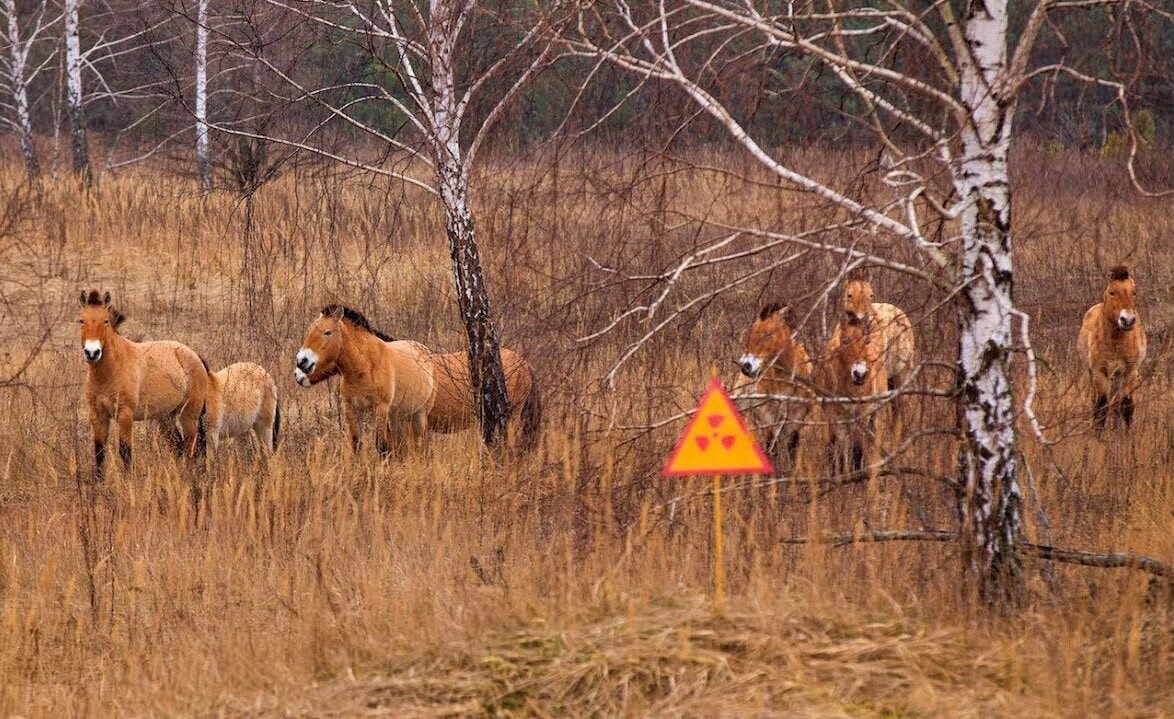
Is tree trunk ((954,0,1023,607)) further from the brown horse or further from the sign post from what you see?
the brown horse

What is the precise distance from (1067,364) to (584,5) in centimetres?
979

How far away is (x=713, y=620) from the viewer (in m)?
6.62

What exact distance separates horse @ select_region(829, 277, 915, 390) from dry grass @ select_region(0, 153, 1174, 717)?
0.23 m

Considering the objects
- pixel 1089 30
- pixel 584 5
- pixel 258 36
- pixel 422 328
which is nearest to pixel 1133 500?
pixel 1089 30

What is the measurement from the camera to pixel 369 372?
482 inches

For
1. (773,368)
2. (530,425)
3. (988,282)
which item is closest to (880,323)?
(988,282)

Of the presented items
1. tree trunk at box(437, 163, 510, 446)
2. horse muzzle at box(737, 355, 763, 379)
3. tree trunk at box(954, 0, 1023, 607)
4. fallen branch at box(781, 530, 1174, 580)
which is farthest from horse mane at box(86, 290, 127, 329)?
tree trunk at box(954, 0, 1023, 607)

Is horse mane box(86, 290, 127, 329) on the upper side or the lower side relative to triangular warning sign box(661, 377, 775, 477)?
upper

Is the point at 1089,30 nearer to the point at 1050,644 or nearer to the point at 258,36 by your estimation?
the point at 1050,644

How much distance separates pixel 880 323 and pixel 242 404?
7650 millimetres

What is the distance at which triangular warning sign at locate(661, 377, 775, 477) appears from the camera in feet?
21.9

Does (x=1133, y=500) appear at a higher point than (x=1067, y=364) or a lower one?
lower

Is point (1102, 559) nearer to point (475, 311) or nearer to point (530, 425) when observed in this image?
point (475, 311)

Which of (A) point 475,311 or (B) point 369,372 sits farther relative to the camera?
(B) point 369,372
